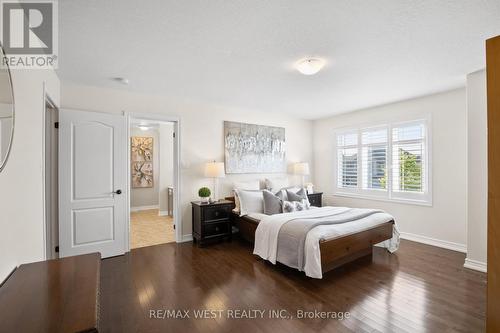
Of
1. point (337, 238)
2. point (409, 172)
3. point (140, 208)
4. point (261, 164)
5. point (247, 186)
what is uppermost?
point (261, 164)

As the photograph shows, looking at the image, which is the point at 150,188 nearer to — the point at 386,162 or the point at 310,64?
the point at 310,64

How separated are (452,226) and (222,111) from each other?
443cm

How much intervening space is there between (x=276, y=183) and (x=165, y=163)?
142 inches

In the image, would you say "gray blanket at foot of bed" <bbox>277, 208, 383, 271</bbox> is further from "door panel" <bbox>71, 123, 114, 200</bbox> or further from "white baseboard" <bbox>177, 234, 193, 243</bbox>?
"door panel" <bbox>71, 123, 114, 200</bbox>

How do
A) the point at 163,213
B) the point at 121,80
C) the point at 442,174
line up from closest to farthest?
the point at 121,80 < the point at 442,174 < the point at 163,213

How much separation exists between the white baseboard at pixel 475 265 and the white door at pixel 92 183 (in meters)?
4.84

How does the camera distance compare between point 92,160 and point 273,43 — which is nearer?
point 273,43

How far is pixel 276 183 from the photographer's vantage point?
5078mm

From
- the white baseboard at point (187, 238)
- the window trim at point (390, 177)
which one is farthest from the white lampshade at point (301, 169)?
the white baseboard at point (187, 238)

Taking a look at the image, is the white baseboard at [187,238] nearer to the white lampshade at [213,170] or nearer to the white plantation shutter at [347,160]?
the white lampshade at [213,170]

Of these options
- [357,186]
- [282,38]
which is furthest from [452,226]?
[282,38]

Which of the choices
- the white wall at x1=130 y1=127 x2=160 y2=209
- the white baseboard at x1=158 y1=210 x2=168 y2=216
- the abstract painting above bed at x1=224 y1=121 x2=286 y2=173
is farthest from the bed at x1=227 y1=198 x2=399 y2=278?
the white wall at x1=130 y1=127 x2=160 y2=209

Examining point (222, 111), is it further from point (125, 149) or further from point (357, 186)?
point (357, 186)

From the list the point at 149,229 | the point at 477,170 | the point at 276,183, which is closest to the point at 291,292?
the point at 276,183
